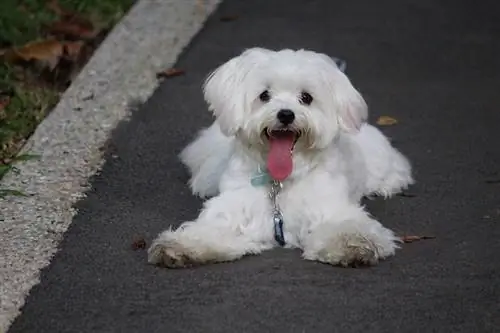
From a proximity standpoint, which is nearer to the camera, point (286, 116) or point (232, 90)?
point (286, 116)

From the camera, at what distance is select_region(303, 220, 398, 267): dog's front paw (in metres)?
5.54

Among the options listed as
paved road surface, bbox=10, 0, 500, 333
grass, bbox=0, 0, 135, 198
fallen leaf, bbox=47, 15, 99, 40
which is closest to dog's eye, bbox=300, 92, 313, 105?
paved road surface, bbox=10, 0, 500, 333

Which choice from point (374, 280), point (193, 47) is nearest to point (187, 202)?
point (374, 280)

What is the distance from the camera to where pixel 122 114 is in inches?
322

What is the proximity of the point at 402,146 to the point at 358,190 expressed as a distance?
1.20 meters

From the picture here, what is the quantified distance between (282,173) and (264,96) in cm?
38

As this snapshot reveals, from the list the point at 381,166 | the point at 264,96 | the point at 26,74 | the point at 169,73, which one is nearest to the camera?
the point at 264,96

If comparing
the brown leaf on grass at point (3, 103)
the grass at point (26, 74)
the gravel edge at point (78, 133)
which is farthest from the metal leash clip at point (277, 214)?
the brown leaf on grass at point (3, 103)

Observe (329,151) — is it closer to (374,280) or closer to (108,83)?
(374,280)

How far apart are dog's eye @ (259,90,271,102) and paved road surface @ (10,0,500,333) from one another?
73cm

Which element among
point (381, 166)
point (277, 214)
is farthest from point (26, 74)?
point (277, 214)

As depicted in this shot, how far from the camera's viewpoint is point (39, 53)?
29.6 ft

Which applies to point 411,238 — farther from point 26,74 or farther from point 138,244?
point 26,74

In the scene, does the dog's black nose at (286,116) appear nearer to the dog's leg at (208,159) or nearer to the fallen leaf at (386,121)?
the dog's leg at (208,159)
